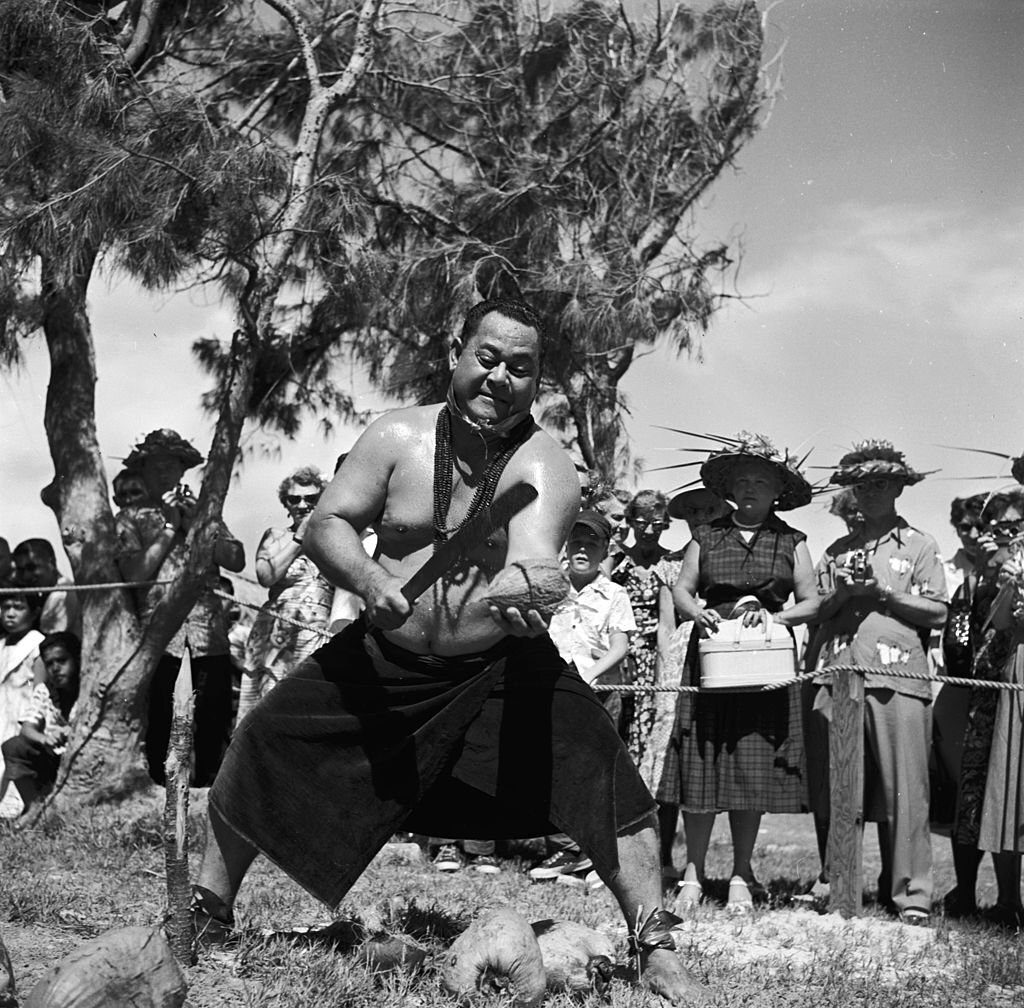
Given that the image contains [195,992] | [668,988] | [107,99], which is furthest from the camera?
[107,99]

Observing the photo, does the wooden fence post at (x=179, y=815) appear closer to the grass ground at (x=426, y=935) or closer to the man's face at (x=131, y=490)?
the grass ground at (x=426, y=935)

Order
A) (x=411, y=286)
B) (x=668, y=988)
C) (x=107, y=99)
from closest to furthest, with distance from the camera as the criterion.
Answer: (x=668, y=988), (x=107, y=99), (x=411, y=286)

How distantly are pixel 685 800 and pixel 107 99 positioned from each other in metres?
4.60

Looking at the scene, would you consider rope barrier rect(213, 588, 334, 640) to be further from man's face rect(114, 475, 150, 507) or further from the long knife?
the long knife

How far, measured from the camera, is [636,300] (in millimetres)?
8906

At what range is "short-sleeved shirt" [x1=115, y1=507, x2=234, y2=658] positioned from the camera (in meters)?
7.31

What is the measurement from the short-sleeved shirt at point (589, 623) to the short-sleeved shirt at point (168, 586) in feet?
6.60

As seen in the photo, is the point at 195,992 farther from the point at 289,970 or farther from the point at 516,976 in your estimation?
the point at 516,976

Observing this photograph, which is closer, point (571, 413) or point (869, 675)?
point (869, 675)

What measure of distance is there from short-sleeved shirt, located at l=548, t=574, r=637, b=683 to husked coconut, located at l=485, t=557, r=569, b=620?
10.8 ft

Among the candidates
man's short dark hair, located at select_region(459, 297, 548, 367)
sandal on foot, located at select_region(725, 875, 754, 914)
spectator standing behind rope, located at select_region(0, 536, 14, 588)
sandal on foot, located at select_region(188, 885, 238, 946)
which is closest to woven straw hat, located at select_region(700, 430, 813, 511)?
sandal on foot, located at select_region(725, 875, 754, 914)

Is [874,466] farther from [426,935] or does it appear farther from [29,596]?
[29,596]

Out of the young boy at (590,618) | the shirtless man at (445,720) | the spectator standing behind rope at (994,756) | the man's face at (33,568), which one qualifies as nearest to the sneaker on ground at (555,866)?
the young boy at (590,618)

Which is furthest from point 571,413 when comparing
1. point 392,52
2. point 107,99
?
point 107,99
